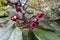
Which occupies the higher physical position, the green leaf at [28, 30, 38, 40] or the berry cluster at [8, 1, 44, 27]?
the berry cluster at [8, 1, 44, 27]

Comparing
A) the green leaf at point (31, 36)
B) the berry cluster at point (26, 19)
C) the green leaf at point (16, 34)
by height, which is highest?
the berry cluster at point (26, 19)

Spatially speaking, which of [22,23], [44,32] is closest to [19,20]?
[22,23]

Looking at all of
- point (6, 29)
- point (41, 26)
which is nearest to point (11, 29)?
point (6, 29)

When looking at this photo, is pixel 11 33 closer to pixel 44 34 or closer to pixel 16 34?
pixel 16 34

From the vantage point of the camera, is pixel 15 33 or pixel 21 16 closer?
pixel 15 33

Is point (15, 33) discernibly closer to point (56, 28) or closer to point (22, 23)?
point (22, 23)

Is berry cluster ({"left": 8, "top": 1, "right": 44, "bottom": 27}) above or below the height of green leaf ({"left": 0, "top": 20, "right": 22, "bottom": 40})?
above

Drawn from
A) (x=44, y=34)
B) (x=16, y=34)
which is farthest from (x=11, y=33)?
(x=44, y=34)

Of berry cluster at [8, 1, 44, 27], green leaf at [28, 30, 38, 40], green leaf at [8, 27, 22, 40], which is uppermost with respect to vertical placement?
berry cluster at [8, 1, 44, 27]
